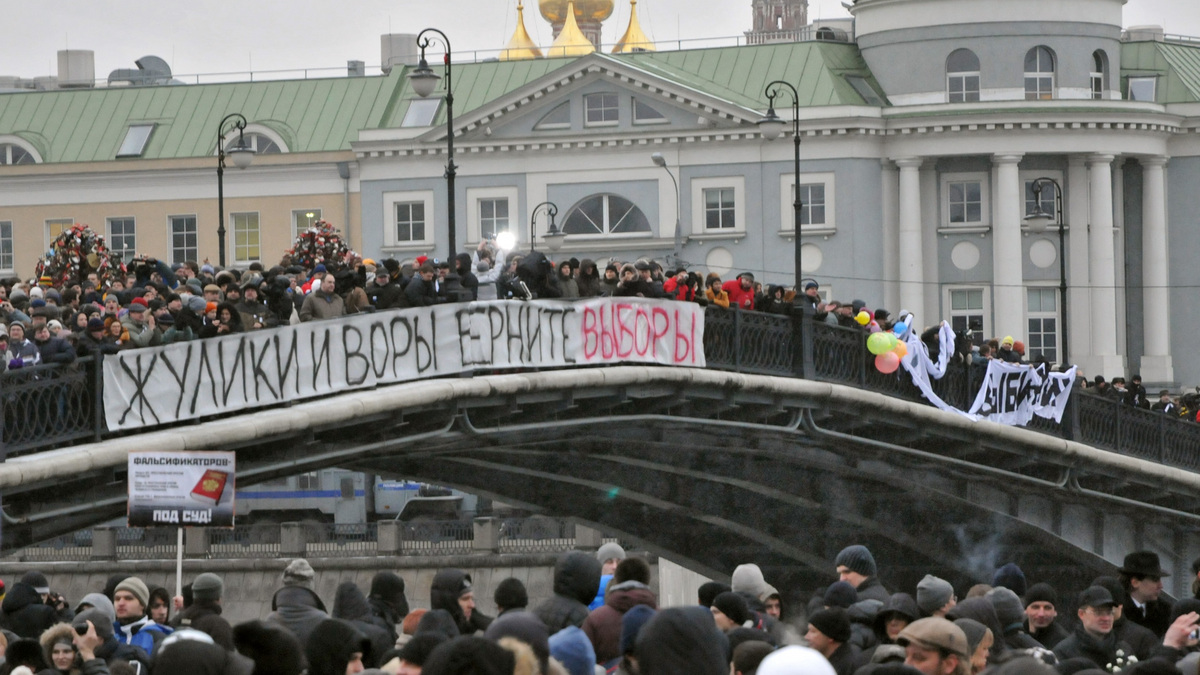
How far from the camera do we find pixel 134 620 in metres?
14.9

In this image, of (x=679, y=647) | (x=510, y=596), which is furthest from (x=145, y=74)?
(x=679, y=647)

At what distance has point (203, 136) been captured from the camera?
69.5 metres

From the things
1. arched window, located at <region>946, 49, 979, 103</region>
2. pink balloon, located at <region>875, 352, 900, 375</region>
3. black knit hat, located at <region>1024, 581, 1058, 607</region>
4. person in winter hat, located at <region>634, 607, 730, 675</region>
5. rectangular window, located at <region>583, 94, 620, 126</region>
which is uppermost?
arched window, located at <region>946, 49, 979, 103</region>

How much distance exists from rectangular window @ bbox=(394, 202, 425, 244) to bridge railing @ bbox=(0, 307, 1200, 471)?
32505 mm

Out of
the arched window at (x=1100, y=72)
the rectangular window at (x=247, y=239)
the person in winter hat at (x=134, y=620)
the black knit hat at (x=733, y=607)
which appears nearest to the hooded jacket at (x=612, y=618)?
the black knit hat at (x=733, y=607)

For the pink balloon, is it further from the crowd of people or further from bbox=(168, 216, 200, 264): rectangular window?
bbox=(168, 216, 200, 264): rectangular window

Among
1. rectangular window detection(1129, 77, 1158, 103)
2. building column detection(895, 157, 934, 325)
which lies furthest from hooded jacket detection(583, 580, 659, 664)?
rectangular window detection(1129, 77, 1158, 103)

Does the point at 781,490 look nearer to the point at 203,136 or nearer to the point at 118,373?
the point at 118,373

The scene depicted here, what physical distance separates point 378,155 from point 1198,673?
58.7m

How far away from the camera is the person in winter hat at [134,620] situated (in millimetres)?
14711

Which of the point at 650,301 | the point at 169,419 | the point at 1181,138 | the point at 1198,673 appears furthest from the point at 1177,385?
the point at 1198,673

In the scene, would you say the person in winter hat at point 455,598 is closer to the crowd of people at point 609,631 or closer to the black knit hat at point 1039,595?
the crowd of people at point 609,631

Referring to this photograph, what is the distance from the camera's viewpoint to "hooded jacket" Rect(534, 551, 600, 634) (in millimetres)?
12922

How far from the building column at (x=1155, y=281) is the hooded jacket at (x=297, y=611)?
55.6 m
